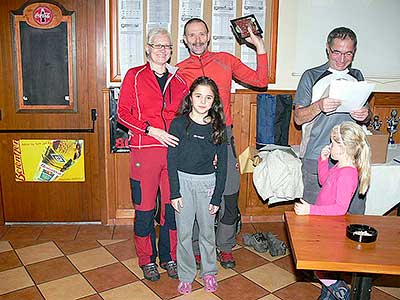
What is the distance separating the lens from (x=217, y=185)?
2.47 m

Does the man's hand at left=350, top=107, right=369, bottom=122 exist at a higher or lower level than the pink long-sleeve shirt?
higher

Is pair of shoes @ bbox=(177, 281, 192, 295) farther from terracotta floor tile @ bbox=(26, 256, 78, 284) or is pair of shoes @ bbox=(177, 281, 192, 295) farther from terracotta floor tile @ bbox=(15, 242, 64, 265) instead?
terracotta floor tile @ bbox=(15, 242, 64, 265)

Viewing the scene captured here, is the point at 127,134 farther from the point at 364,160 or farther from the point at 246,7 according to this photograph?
the point at 364,160

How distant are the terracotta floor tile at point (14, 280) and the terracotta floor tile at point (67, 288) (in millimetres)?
112

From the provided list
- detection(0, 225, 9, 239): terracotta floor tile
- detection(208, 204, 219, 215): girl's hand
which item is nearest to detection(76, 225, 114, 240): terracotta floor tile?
detection(0, 225, 9, 239): terracotta floor tile

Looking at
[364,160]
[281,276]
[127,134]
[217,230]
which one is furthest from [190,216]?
[127,134]

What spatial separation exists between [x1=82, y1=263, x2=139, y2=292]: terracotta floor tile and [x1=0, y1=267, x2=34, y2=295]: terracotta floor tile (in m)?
0.35

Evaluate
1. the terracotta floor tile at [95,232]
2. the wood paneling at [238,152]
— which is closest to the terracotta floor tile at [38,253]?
the terracotta floor tile at [95,232]

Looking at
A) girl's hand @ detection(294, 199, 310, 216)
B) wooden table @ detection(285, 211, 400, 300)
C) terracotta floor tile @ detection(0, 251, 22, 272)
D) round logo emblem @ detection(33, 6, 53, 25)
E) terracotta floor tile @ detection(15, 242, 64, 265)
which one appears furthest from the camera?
round logo emblem @ detection(33, 6, 53, 25)

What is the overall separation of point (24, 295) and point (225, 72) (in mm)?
1763

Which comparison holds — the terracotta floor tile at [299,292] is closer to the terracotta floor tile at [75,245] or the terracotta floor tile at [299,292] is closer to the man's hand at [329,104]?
the man's hand at [329,104]

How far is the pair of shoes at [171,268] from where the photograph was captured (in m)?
2.76

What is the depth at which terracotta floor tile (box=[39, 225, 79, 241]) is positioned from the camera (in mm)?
Result: 3377

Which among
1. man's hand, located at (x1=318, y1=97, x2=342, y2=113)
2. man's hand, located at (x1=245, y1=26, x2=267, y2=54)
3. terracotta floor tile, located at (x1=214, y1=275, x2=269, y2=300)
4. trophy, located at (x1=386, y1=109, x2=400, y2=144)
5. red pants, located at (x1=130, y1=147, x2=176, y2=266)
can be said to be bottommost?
terracotta floor tile, located at (x1=214, y1=275, x2=269, y2=300)
